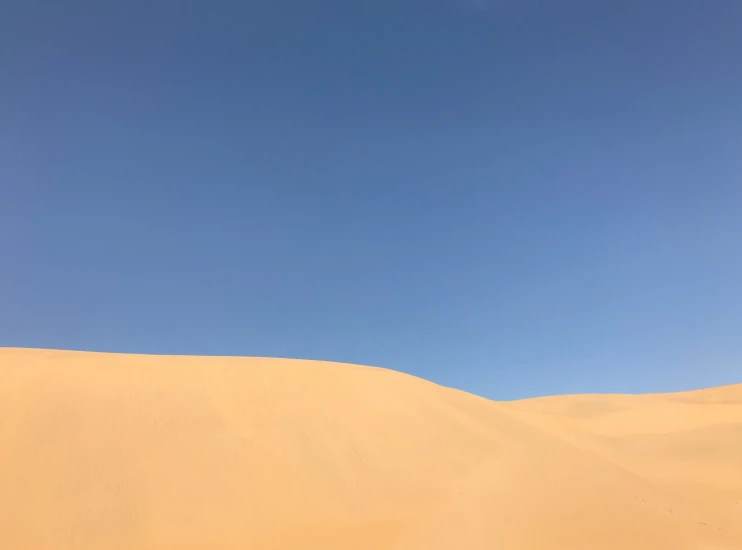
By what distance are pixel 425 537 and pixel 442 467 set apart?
2.66 meters

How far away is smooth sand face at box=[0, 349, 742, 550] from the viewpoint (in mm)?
7832

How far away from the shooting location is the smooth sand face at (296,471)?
783 cm

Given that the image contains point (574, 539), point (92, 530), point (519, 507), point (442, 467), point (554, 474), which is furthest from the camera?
point (554, 474)

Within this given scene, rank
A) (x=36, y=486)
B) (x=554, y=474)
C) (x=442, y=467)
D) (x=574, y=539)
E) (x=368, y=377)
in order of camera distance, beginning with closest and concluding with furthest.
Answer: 1. (x=36, y=486)
2. (x=574, y=539)
3. (x=442, y=467)
4. (x=554, y=474)
5. (x=368, y=377)

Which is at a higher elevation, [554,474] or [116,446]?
[116,446]

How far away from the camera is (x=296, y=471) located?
31.3 feet

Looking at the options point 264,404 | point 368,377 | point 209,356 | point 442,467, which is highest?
point 209,356

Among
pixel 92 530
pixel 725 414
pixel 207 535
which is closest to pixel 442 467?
pixel 207 535

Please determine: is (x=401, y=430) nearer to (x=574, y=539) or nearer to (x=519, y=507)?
(x=519, y=507)

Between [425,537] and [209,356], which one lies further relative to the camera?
[209,356]

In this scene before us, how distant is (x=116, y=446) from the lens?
8.94 meters

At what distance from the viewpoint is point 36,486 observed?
25.7 ft

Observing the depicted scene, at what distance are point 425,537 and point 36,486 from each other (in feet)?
21.0

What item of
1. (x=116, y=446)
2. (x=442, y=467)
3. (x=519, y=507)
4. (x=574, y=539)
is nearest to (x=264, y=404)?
(x=116, y=446)
